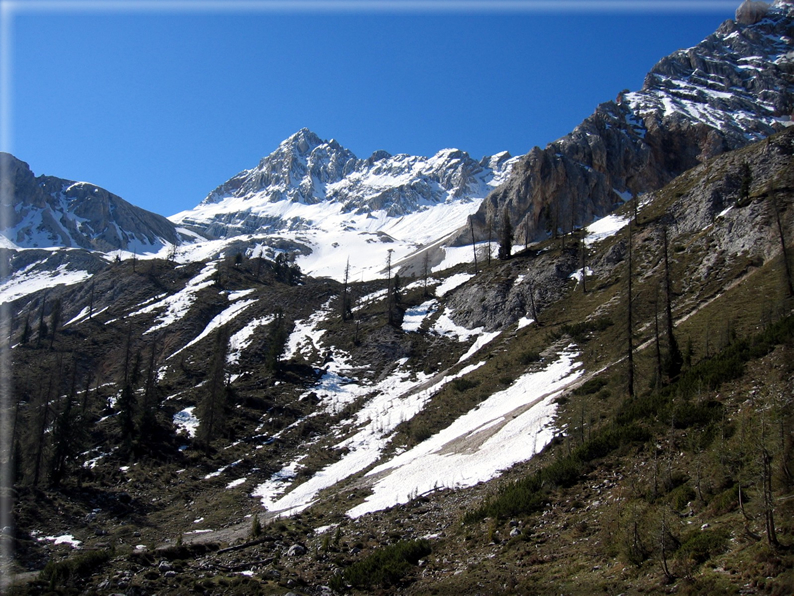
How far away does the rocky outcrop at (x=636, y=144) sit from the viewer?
113 meters

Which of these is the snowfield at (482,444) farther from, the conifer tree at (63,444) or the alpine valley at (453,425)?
the conifer tree at (63,444)

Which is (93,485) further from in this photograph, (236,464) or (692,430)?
(692,430)

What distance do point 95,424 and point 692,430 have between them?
5483cm

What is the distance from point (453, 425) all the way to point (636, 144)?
111 meters

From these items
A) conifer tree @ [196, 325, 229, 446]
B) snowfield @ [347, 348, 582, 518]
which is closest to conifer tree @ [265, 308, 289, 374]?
conifer tree @ [196, 325, 229, 446]

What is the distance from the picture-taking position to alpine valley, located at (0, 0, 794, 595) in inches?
556

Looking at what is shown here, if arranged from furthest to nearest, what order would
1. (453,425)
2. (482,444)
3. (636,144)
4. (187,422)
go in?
1. (636,144)
2. (187,422)
3. (453,425)
4. (482,444)

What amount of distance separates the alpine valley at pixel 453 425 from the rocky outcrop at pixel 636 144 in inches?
228

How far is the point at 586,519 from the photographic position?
15805mm

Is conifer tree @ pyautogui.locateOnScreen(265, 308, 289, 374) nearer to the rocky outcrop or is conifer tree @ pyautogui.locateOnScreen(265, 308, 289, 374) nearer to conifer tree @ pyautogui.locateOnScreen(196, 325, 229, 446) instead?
conifer tree @ pyautogui.locateOnScreen(196, 325, 229, 446)

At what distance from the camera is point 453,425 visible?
124 ft

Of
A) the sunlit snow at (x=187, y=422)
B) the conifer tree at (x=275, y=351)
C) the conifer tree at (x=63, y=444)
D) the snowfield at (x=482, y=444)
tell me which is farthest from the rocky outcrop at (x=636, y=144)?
the conifer tree at (x=63, y=444)

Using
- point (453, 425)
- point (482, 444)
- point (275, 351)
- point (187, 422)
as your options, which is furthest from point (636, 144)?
point (187, 422)

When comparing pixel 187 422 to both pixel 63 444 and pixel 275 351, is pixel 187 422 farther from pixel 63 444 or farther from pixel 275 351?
pixel 275 351
